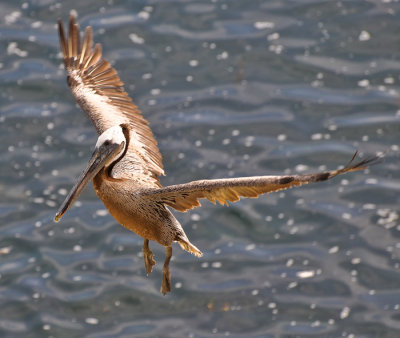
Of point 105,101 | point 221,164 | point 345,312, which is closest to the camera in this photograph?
point 105,101

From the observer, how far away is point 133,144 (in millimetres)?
10391

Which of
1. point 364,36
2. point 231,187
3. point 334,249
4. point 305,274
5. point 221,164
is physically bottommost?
point 305,274

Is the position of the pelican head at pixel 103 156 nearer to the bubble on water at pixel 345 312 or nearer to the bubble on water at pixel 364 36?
the bubble on water at pixel 345 312

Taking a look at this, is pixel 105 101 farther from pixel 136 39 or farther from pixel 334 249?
pixel 136 39

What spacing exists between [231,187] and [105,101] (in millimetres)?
3435

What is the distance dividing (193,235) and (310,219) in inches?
94.4

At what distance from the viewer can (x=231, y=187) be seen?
8227 mm

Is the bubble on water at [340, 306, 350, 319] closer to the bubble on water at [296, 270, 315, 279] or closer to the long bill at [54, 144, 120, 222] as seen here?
the bubble on water at [296, 270, 315, 279]

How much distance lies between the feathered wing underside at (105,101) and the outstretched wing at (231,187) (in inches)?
36.8

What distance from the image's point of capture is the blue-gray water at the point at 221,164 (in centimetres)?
1844

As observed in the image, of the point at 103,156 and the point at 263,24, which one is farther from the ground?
the point at 103,156

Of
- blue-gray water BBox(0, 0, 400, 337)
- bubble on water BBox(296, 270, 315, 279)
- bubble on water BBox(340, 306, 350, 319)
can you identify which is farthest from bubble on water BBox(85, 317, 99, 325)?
bubble on water BBox(340, 306, 350, 319)

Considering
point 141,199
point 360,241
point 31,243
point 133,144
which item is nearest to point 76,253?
point 31,243

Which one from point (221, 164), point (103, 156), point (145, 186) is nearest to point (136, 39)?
point (221, 164)
